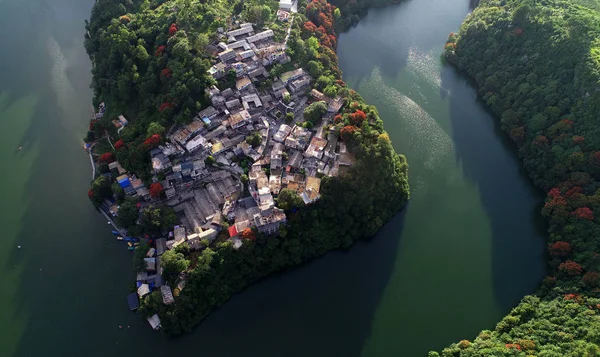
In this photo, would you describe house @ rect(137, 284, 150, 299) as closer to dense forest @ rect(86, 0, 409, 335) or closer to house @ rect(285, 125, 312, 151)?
dense forest @ rect(86, 0, 409, 335)

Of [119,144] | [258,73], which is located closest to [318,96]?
[258,73]

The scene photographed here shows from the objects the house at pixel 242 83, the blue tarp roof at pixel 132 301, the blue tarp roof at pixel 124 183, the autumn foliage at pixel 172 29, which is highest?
the autumn foliage at pixel 172 29

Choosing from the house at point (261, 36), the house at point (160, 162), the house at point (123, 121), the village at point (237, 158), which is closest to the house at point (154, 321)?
the village at point (237, 158)

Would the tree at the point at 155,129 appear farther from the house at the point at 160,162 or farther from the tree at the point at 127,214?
the tree at the point at 127,214

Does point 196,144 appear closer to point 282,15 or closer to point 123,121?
point 123,121

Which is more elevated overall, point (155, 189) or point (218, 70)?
point (218, 70)

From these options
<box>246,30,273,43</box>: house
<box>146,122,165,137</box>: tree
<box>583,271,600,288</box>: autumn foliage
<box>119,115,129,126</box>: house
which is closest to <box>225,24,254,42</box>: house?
<box>246,30,273,43</box>: house

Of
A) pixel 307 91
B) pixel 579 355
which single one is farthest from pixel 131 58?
pixel 579 355
